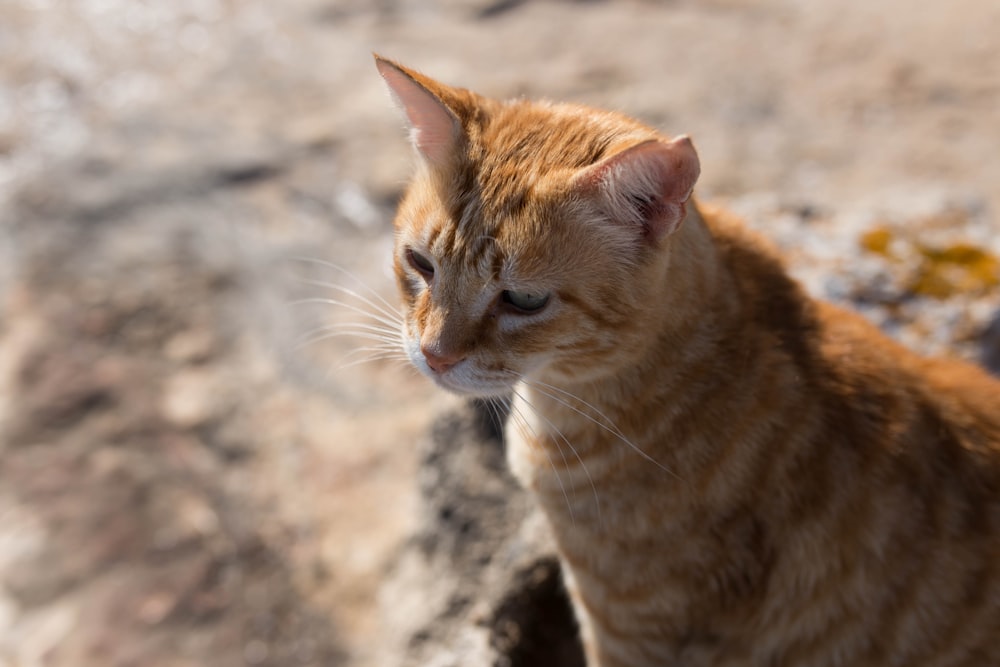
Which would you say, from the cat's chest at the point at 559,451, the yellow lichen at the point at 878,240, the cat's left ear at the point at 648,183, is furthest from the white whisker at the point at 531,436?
the yellow lichen at the point at 878,240

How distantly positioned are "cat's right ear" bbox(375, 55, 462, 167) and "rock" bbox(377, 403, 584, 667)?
1124mm

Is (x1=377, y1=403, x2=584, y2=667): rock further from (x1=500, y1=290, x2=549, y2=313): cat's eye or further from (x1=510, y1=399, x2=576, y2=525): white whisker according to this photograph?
(x1=500, y1=290, x2=549, y2=313): cat's eye

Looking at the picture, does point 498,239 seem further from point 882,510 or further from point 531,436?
point 882,510

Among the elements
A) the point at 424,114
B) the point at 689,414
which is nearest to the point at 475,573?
the point at 689,414

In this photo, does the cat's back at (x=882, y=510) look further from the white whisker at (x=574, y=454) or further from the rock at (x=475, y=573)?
the rock at (x=475, y=573)

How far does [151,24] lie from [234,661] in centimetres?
464

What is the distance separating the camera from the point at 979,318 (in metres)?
3.06

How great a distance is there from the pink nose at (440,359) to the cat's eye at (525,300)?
16 centimetres

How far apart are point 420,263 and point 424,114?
342mm

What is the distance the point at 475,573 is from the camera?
9.12 feet

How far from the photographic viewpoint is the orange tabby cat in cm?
196

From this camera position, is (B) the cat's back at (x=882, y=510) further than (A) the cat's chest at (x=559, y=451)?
No

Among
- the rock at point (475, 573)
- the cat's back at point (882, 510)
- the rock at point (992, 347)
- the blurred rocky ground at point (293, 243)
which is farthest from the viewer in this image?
the blurred rocky ground at point (293, 243)

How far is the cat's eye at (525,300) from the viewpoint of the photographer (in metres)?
1.95
